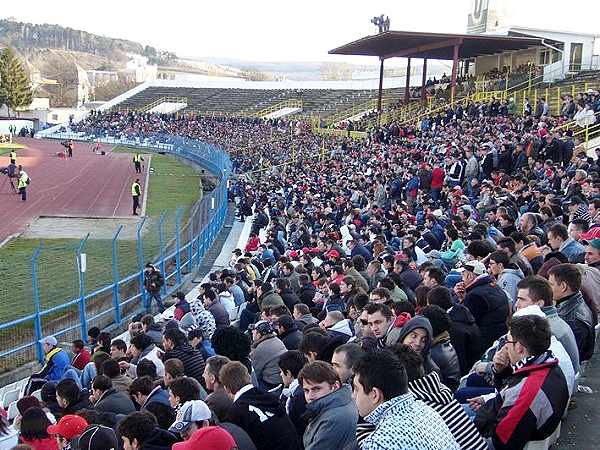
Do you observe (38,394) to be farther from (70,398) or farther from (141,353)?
(70,398)

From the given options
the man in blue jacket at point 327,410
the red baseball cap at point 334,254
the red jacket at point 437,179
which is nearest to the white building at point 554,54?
the red jacket at point 437,179

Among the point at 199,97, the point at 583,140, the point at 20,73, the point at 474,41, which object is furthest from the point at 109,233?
the point at 20,73

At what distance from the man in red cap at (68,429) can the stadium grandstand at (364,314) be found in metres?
0.01

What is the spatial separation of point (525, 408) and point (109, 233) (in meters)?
19.6

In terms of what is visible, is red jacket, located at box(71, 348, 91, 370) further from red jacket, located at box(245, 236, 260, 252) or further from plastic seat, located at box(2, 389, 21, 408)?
red jacket, located at box(245, 236, 260, 252)

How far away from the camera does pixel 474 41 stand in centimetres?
3600

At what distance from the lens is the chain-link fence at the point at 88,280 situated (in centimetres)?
1176

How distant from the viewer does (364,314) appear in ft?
20.1

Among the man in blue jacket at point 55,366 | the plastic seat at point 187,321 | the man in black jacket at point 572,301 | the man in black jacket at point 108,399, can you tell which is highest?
the man in black jacket at point 572,301

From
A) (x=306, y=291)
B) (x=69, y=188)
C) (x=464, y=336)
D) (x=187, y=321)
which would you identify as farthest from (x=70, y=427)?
(x=69, y=188)

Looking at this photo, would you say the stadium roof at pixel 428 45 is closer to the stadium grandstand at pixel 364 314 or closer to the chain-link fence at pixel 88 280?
the stadium grandstand at pixel 364 314

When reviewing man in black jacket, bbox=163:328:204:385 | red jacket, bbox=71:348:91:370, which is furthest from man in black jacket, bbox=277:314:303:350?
red jacket, bbox=71:348:91:370

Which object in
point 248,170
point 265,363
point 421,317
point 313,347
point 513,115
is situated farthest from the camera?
point 248,170

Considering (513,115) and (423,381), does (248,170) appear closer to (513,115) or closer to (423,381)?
(513,115)
